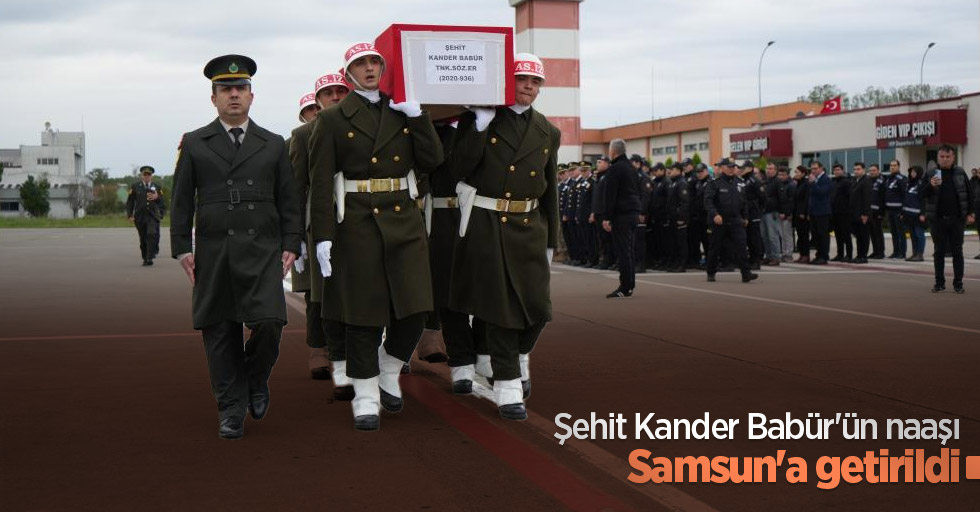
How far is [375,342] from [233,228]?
3.42 ft

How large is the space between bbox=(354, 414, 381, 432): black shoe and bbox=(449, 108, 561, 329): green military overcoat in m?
0.86

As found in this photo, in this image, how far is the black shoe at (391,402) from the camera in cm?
697

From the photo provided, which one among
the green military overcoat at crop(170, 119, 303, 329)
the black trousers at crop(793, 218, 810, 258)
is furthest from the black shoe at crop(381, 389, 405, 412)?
Result: the black trousers at crop(793, 218, 810, 258)

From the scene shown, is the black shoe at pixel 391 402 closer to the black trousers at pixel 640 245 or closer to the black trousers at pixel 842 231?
the black trousers at pixel 640 245

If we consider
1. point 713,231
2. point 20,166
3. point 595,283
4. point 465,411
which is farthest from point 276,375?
point 20,166

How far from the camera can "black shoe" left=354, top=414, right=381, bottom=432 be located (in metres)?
6.47

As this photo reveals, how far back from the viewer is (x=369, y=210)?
21.9ft

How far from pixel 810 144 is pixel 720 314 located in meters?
40.8

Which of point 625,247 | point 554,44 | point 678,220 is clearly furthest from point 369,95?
point 554,44

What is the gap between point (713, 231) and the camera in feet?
60.0

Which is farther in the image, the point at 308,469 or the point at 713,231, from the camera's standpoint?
the point at 713,231

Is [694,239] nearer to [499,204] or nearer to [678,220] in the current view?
[678,220]

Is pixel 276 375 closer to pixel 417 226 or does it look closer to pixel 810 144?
pixel 417 226

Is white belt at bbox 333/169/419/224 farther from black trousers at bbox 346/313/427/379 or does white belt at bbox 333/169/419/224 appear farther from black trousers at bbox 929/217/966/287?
black trousers at bbox 929/217/966/287
